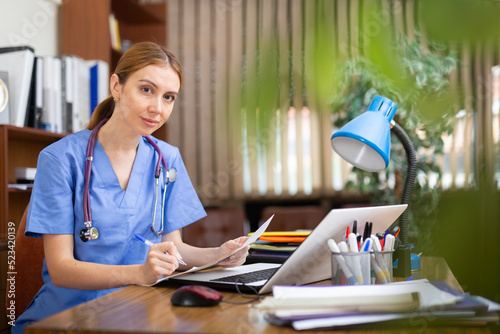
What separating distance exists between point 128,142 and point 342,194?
8.12 feet

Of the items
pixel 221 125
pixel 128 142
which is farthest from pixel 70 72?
pixel 221 125

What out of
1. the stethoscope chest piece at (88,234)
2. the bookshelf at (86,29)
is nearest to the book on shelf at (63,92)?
the bookshelf at (86,29)

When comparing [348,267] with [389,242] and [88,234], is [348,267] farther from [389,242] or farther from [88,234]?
[88,234]

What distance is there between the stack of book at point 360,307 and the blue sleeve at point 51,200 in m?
0.62

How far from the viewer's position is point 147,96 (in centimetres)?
120

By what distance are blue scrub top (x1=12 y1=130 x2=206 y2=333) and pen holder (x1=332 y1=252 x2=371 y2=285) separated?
0.61 meters

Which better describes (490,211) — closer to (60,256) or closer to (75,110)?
(60,256)

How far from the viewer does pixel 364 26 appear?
0.37 meters

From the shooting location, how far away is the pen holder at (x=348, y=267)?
78 centimetres

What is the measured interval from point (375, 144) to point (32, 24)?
2071 millimetres

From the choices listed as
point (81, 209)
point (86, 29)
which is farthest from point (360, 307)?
point (86, 29)

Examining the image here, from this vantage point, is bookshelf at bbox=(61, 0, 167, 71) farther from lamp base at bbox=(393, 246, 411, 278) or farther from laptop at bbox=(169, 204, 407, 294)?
lamp base at bbox=(393, 246, 411, 278)

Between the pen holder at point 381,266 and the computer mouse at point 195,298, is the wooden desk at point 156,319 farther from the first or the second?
the pen holder at point 381,266

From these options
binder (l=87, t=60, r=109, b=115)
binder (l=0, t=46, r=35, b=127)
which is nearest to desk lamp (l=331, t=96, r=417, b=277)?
binder (l=0, t=46, r=35, b=127)
